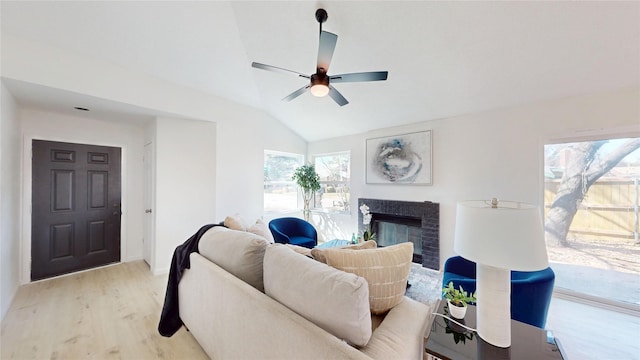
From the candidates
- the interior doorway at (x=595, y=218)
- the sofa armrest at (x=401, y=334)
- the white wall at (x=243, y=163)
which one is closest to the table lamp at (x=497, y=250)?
the sofa armrest at (x=401, y=334)

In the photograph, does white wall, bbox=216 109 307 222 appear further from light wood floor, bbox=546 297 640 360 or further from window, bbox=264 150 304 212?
light wood floor, bbox=546 297 640 360

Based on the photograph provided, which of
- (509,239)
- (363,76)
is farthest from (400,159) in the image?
(509,239)

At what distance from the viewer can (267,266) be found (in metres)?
1.36

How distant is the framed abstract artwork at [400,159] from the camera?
12.0 feet

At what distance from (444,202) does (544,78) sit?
1817 mm

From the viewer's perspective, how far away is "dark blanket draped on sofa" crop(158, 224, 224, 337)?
1.96 metres

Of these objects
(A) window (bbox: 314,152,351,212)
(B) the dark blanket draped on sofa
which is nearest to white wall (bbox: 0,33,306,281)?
(A) window (bbox: 314,152,351,212)

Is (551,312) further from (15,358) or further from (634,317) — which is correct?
(15,358)

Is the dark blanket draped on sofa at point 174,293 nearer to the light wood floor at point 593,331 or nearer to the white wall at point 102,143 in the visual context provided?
the white wall at point 102,143

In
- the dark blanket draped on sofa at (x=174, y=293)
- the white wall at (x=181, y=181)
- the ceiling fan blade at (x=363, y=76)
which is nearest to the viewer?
the dark blanket draped on sofa at (x=174, y=293)

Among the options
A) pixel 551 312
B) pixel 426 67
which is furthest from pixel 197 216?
pixel 551 312

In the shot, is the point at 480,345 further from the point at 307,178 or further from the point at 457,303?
the point at 307,178

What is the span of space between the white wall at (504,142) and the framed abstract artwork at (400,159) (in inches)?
4.3

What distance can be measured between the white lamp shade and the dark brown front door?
4.74 metres
